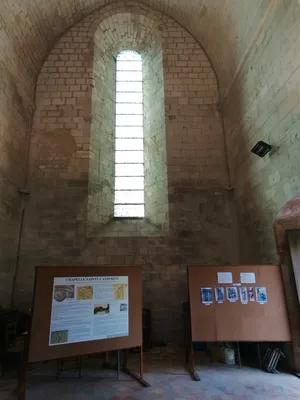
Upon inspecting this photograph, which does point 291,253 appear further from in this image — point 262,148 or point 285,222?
point 262,148

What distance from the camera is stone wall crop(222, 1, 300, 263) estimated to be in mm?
3811

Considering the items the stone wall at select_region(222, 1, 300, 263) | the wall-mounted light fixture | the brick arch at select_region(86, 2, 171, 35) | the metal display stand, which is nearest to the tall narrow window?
the brick arch at select_region(86, 2, 171, 35)

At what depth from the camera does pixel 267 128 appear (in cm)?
446

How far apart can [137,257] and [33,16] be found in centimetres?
585

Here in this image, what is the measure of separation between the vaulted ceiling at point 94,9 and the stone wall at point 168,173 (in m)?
0.24

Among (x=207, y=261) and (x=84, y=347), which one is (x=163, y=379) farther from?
(x=207, y=261)

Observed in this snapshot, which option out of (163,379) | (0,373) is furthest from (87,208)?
(163,379)

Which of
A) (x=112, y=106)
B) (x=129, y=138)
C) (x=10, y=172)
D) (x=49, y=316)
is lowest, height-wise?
(x=49, y=316)

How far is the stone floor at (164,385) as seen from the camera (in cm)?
291

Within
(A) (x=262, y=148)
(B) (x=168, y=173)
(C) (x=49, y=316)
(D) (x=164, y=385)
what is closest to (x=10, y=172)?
(B) (x=168, y=173)

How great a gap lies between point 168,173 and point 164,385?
4091mm

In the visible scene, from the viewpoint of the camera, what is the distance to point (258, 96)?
4793mm

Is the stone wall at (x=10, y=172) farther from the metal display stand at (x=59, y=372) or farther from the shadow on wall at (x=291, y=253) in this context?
the shadow on wall at (x=291, y=253)

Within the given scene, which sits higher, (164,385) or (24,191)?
(24,191)
